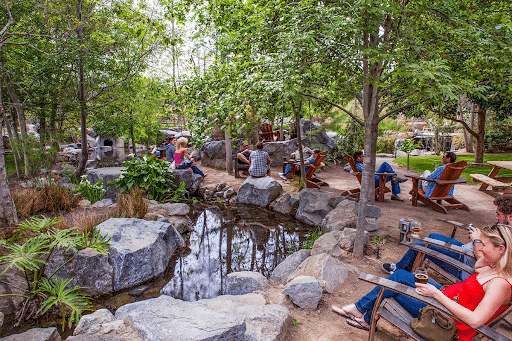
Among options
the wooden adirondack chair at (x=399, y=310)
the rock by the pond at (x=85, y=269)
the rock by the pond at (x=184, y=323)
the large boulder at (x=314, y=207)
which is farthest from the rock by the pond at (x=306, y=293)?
the large boulder at (x=314, y=207)

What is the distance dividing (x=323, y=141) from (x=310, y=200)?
25.3ft

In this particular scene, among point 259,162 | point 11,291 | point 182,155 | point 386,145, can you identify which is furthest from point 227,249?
point 386,145

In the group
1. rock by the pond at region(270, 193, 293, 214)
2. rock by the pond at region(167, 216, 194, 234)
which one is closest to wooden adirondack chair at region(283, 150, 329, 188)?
rock by the pond at region(270, 193, 293, 214)

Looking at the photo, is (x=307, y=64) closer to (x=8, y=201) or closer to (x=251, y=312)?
(x=251, y=312)

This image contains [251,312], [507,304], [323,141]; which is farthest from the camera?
[323,141]

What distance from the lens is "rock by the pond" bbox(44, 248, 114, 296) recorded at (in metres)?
3.96

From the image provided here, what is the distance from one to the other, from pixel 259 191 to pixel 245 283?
14.9ft

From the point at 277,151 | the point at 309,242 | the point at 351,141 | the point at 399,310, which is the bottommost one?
the point at 309,242

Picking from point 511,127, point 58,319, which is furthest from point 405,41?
point 511,127

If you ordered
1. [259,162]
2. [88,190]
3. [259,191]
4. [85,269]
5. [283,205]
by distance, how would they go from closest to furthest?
[85,269] → [88,190] → [283,205] → [259,191] → [259,162]

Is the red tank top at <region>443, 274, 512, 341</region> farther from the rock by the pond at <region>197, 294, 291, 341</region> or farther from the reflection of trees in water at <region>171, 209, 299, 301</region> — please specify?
the reflection of trees in water at <region>171, 209, 299, 301</region>

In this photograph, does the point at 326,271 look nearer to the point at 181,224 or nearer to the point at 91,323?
the point at 91,323

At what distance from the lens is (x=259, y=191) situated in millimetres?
8141

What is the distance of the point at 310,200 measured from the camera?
22.6 feet
